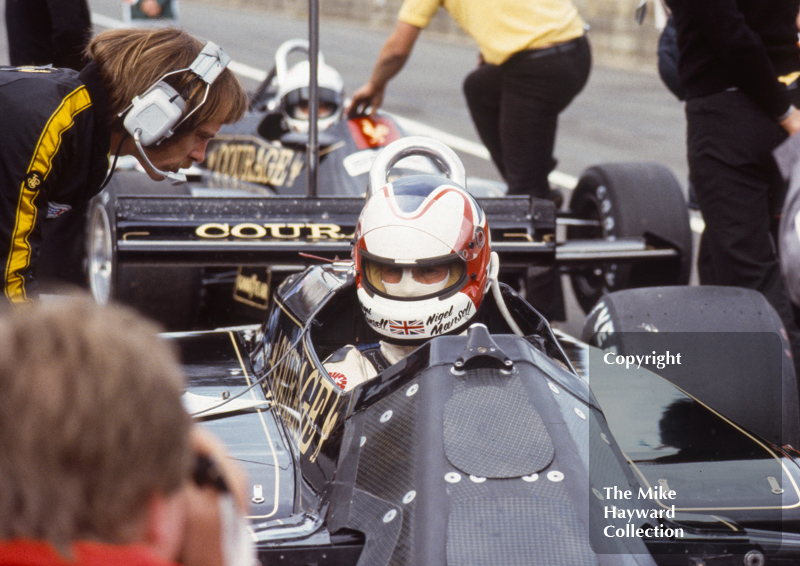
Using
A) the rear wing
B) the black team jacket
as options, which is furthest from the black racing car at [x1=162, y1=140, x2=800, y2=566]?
the black team jacket

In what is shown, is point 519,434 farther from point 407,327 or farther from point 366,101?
point 366,101

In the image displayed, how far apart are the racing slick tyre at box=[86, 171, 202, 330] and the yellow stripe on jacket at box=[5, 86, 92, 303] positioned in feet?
5.37

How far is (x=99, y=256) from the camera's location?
4.70m

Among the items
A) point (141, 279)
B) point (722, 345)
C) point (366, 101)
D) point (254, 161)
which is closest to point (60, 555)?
point (722, 345)

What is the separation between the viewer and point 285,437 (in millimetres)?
2773

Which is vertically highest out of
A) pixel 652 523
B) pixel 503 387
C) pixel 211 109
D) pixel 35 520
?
pixel 35 520

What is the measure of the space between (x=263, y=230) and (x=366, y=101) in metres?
1.83

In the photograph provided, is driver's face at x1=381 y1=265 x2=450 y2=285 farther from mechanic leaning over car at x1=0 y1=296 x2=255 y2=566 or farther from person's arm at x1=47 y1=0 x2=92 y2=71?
person's arm at x1=47 y1=0 x2=92 y2=71

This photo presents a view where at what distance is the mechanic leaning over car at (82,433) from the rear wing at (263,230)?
8.79ft

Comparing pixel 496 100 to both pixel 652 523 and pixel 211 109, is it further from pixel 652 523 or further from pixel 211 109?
pixel 652 523

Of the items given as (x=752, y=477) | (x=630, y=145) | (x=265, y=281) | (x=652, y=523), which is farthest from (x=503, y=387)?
(x=630, y=145)

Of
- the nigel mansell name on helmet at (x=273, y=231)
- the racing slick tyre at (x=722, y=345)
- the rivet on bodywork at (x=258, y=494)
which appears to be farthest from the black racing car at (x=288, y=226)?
the rivet on bodywork at (x=258, y=494)

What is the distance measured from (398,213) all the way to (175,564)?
181cm

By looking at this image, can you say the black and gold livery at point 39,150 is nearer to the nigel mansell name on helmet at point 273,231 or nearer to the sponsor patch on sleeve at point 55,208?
the sponsor patch on sleeve at point 55,208
